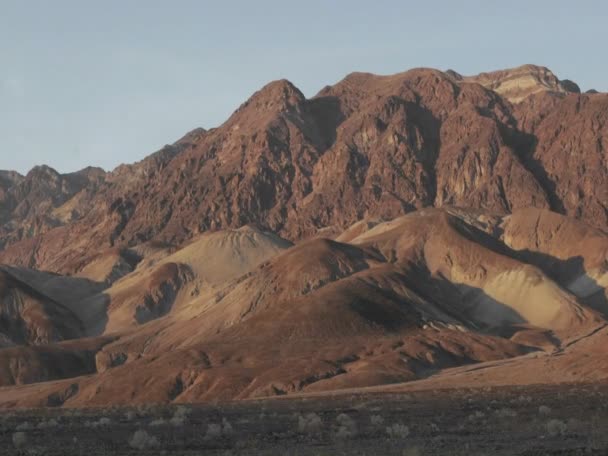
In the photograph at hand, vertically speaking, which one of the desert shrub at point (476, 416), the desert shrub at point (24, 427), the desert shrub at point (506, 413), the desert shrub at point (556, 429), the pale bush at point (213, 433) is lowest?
the desert shrub at point (506, 413)

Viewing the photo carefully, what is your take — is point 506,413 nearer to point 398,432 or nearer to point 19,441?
point 398,432

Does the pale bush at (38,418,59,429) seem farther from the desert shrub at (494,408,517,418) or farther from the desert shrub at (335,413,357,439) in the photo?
the desert shrub at (494,408,517,418)

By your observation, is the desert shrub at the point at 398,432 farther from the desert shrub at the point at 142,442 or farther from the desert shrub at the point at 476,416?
the desert shrub at the point at 142,442

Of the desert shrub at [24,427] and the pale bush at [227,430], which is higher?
the desert shrub at [24,427]

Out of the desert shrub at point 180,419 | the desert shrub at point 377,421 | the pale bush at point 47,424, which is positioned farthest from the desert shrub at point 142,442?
the pale bush at point 47,424

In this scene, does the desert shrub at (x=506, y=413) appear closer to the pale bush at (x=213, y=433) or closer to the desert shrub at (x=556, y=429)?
the desert shrub at (x=556, y=429)

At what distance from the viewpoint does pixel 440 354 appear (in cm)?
15350

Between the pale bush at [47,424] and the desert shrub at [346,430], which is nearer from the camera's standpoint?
the desert shrub at [346,430]

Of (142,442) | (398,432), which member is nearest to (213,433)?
(142,442)

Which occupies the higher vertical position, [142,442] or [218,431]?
[142,442]

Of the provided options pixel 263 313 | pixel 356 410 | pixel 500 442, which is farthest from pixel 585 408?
pixel 263 313

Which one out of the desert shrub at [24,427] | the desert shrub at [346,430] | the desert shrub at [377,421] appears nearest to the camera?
the desert shrub at [346,430]

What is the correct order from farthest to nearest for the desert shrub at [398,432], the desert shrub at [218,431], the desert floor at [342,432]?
the desert shrub at [218,431]
the desert shrub at [398,432]
the desert floor at [342,432]

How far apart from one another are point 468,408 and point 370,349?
348 feet
